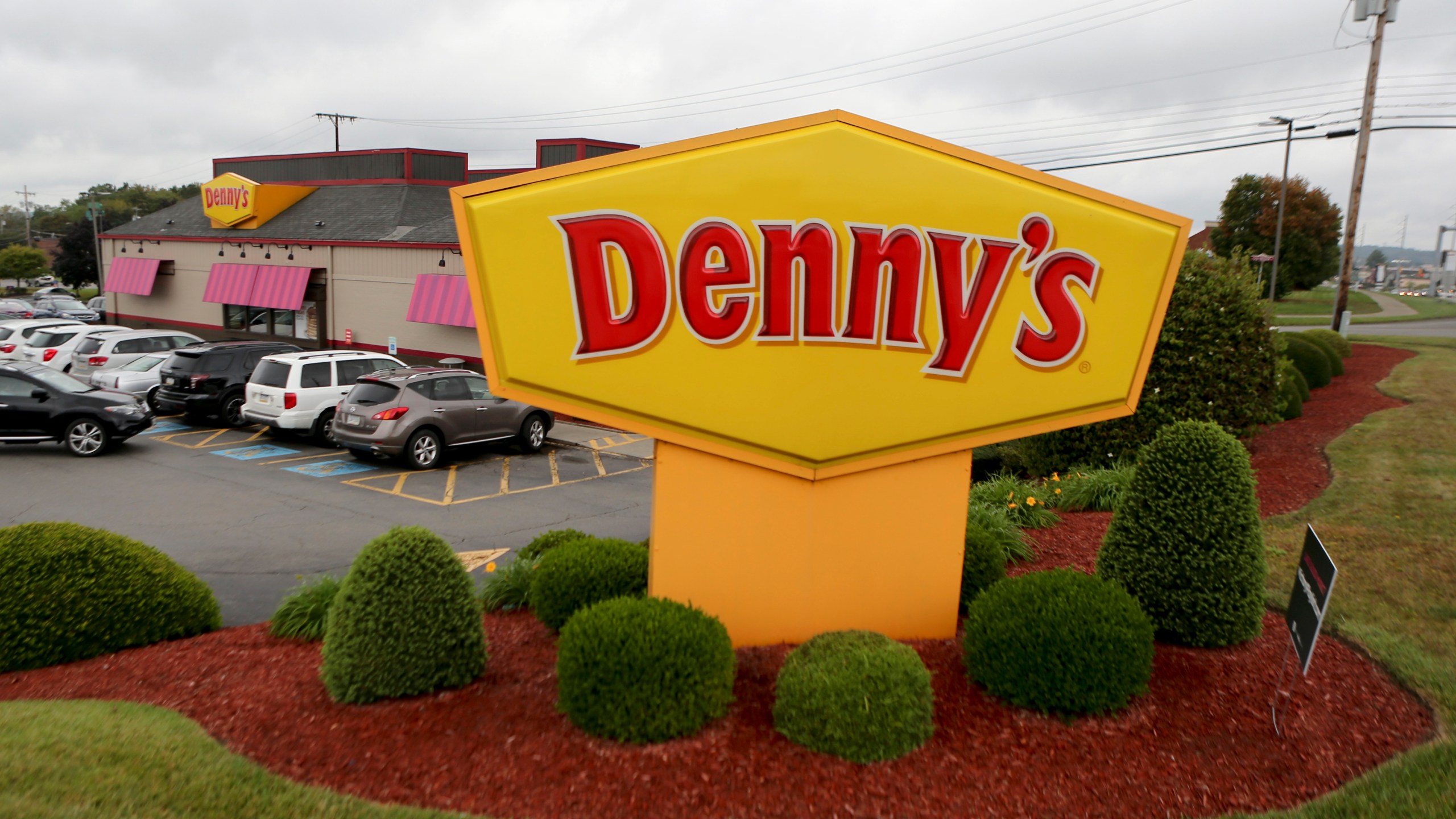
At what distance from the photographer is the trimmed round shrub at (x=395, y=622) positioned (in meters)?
5.19

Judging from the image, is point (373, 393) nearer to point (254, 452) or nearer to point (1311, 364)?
point (254, 452)

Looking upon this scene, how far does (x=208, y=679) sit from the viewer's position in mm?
5777

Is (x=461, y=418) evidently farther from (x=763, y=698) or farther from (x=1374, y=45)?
(x=1374, y=45)

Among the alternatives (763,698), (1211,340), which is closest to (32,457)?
(763,698)

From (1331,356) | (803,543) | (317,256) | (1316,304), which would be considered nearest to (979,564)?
(803,543)

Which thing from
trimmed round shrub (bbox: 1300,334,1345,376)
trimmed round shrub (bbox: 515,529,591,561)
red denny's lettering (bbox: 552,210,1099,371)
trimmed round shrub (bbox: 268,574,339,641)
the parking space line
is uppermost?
red denny's lettering (bbox: 552,210,1099,371)

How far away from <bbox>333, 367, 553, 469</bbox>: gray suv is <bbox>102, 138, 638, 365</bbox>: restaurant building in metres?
5.60

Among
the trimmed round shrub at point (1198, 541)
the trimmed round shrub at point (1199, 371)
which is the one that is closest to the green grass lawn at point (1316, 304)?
the trimmed round shrub at point (1199, 371)

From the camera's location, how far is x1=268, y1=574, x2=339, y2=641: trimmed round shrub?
6.77m

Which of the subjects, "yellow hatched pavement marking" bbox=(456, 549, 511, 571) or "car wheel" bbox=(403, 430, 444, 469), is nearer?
"yellow hatched pavement marking" bbox=(456, 549, 511, 571)

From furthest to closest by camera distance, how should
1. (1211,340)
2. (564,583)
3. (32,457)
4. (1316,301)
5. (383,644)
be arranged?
(1316,301), (32,457), (1211,340), (564,583), (383,644)

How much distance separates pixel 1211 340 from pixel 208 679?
36.6 feet

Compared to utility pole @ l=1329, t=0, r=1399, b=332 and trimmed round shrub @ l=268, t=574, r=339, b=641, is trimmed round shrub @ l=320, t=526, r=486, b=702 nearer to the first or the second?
trimmed round shrub @ l=268, t=574, r=339, b=641

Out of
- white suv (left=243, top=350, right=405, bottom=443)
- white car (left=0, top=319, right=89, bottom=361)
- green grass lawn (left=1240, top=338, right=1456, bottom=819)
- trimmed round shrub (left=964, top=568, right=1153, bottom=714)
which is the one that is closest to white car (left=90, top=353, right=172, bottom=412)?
white suv (left=243, top=350, right=405, bottom=443)
